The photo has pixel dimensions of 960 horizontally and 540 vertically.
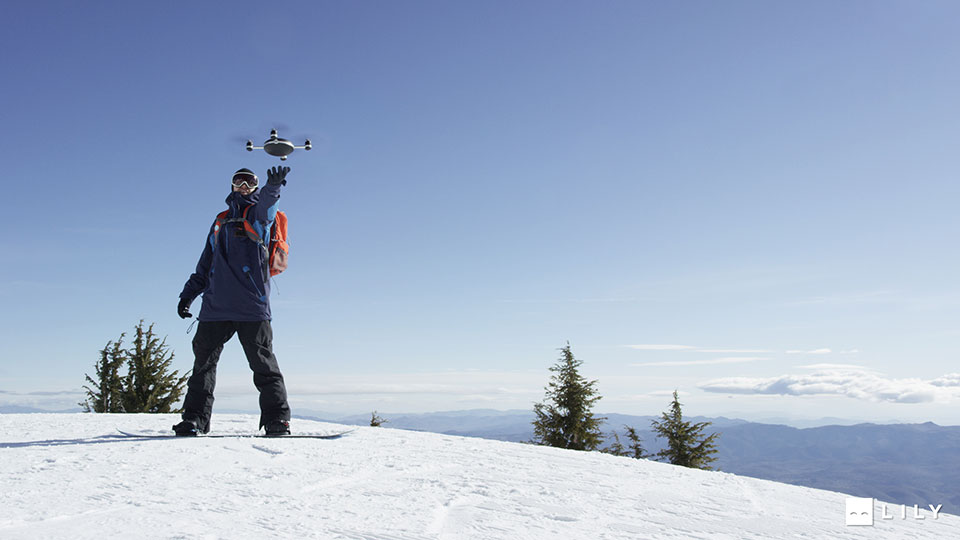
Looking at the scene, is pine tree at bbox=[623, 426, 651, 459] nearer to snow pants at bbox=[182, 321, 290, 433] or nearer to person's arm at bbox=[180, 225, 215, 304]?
snow pants at bbox=[182, 321, 290, 433]

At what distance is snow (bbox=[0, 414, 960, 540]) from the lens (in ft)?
9.28

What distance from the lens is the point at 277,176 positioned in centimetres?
618

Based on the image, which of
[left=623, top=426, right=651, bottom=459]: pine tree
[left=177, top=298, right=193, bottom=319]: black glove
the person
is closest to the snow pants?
the person

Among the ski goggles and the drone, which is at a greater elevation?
the drone

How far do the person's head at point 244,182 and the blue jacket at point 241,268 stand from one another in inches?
4.0

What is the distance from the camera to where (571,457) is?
5637 millimetres

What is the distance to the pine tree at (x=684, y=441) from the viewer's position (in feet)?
109

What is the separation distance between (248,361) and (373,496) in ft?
11.2

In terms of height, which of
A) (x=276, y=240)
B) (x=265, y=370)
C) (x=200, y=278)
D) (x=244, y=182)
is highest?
(x=244, y=182)

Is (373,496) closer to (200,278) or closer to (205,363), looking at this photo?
(205,363)

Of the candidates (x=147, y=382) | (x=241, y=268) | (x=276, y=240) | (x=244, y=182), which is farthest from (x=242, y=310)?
(x=147, y=382)

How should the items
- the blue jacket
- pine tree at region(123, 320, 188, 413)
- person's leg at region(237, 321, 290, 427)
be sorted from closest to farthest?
person's leg at region(237, 321, 290, 427) < the blue jacket < pine tree at region(123, 320, 188, 413)

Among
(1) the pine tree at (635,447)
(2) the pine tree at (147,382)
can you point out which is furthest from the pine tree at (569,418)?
(2) the pine tree at (147,382)

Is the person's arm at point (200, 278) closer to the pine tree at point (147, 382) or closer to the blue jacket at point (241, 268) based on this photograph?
the blue jacket at point (241, 268)
